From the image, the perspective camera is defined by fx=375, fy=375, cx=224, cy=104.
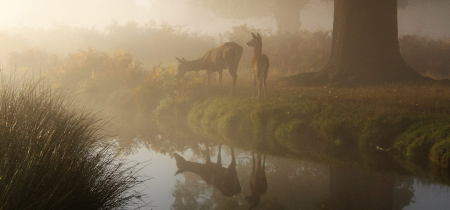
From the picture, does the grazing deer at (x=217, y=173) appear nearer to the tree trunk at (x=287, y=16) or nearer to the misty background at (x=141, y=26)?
the misty background at (x=141, y=26)

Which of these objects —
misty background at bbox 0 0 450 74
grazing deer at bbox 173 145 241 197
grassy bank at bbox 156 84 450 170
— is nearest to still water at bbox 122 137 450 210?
grazing deer at bbox 173 145 241 197

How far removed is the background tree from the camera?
1764cm

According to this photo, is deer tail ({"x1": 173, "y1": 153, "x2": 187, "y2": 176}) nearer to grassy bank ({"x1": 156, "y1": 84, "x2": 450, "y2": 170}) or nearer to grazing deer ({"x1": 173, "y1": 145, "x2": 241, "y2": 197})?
grazing deer ({"x1": 173, "y1": 145, "x2": 241, "y2": 197})

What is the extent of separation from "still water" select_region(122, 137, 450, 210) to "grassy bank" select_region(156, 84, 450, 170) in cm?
87

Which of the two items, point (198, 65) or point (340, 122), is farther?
point (198, 65)

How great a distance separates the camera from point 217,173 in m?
5.75

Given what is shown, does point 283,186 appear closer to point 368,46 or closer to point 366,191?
point 366,191

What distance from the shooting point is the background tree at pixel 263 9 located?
57.9 feet

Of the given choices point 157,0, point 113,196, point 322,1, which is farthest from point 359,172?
point 157,0

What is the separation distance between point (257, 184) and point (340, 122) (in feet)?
9.22

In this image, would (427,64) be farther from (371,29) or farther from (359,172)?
(359,172)

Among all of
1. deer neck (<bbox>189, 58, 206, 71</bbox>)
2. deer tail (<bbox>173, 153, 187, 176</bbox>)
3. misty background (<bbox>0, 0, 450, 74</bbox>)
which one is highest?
misty background (<bbox>0, 0, 450, 74</bbox>)

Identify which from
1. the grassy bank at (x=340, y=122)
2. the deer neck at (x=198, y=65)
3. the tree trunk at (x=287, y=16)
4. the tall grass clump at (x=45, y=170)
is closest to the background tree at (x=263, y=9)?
the tree trunk at (x=287, y=16)

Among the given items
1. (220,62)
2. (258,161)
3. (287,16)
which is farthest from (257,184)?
(287,16)
